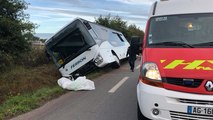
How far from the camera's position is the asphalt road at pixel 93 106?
7.86 m

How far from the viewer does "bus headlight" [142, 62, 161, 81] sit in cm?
613

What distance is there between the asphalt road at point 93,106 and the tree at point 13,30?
4.55 metres

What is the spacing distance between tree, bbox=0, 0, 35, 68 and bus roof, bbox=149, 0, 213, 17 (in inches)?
309

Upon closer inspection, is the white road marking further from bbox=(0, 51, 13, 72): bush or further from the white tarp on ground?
bbox=(0, 51, 13, 72): bush

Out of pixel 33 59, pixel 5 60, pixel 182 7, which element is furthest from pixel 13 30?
pixel 182 7

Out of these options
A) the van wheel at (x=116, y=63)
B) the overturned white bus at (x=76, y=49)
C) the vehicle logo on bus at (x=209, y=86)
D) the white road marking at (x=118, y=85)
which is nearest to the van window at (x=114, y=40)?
the van wheel at (x=116, y=63)

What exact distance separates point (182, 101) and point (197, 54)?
881 millimetres

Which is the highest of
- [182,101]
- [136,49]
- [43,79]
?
[136,49]

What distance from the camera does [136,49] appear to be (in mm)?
7996

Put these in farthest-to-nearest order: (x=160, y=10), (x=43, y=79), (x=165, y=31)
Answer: (x=43, y=79) < (x=160, y=10) < (x=165, y=31)

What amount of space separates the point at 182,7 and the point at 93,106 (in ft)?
10.1

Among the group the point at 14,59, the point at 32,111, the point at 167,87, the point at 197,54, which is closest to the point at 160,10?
the point at 197,54

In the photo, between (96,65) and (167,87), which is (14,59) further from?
(167,87)

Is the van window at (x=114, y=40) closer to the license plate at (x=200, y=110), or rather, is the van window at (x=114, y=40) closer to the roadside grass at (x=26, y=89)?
the roadside grass at (x=26, y=89)
